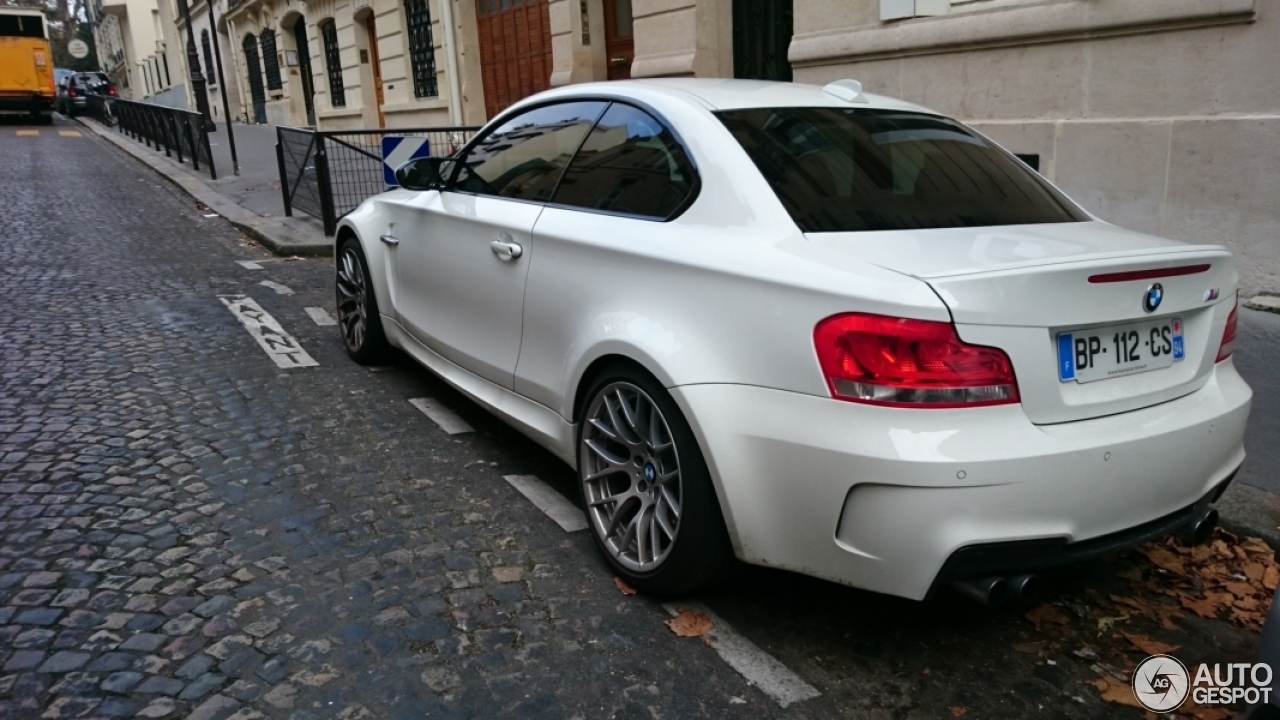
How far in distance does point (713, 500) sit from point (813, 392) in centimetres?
50

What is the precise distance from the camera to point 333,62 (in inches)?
997

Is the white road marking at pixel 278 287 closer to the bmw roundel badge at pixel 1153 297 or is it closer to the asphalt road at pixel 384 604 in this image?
the asphalt road at pixel 384 604

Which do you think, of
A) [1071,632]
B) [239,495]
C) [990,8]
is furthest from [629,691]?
[990,8]

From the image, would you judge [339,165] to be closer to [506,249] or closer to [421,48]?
[506,249]

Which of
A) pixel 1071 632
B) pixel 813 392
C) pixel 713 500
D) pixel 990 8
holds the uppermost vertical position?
pixel 990 8

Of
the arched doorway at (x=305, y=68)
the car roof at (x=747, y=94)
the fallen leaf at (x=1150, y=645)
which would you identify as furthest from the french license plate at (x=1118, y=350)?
the arched doorway at (x=305, y=68)

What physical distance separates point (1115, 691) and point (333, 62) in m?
26.3

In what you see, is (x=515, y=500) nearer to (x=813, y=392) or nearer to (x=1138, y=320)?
(x=813, y=392)

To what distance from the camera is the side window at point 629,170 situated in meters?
3.10

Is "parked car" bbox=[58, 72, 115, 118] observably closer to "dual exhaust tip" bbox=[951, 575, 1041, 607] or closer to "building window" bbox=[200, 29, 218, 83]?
"building window" bbox=[200, 29, 218, 83]

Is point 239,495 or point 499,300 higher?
point 499,300

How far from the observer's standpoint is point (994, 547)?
2297mm

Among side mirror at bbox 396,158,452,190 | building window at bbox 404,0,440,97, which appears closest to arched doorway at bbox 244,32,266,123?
building window at bbox 404,0,440,97

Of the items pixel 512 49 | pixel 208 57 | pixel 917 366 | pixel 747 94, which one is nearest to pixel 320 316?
pixel 747 94
